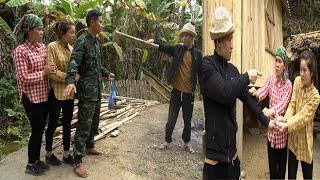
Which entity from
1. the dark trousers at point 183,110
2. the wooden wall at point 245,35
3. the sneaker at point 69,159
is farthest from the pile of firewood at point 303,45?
the sneaker at point 69,159

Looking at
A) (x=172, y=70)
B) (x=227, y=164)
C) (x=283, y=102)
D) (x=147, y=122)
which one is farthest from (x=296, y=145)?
(x=147, y=122)

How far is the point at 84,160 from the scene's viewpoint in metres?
5.72

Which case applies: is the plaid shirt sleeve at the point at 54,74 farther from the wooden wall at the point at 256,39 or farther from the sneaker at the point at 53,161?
the wooden wall at the point at 256,39

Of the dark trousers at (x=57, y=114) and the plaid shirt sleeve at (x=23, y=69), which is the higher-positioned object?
the plaid shirt sleeve at (x=23, y=69)

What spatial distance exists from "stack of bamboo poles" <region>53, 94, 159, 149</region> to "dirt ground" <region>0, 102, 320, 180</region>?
0.16 metres

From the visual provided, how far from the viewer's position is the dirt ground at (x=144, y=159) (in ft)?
18.0

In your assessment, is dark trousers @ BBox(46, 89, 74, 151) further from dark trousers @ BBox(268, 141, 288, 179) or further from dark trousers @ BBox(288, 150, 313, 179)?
dark trousers @ BBox(288, 150, 313, 179)

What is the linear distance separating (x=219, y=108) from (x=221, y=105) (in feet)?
0.10

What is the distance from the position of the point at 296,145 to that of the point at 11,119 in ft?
20.5

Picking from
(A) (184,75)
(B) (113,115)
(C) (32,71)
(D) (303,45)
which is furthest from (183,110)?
(C) (32,71)

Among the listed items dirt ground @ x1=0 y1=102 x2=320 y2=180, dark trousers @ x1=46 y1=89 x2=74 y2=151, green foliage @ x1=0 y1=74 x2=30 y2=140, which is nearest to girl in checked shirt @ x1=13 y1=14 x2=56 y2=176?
dark trousers @ x1=46 y1=89 x2=74 y2=151

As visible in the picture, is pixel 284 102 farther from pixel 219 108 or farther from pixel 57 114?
pixel 57 114

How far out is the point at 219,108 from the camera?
3.15m

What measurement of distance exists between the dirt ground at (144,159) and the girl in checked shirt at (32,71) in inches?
31.4
